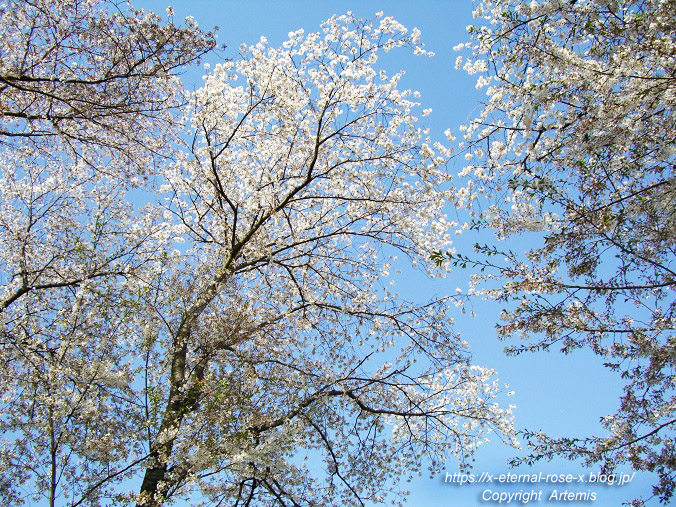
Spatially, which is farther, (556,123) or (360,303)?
(360,303)

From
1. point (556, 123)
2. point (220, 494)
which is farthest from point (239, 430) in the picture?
point (556, 123)

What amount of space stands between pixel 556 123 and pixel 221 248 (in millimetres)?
7499

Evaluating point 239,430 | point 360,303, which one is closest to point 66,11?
point 239,430

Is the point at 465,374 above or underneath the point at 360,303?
underneath

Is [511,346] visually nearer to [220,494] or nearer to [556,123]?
[556,123]

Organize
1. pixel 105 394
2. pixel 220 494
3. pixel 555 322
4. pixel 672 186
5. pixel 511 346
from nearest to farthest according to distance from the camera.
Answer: pixel 672 186, pixel 555 322, pixel 511 346, pixel 105 394, pixel 220 494

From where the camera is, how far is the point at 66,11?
666 cm

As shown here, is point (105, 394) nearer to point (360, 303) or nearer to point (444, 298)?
point (360, 303)

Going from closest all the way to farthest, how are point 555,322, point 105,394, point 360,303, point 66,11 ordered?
point 555,322 → point 66,11 → point 105,394 → point 360,303

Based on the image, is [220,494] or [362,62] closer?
[220,494]

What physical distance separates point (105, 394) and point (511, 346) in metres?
5.92

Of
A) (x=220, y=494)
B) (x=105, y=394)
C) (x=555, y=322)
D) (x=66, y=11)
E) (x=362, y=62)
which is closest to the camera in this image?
(x=555, y=322)

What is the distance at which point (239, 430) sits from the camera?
755 centimetres

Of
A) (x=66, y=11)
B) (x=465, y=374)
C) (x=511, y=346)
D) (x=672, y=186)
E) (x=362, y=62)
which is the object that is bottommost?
(x=511, y=346)
